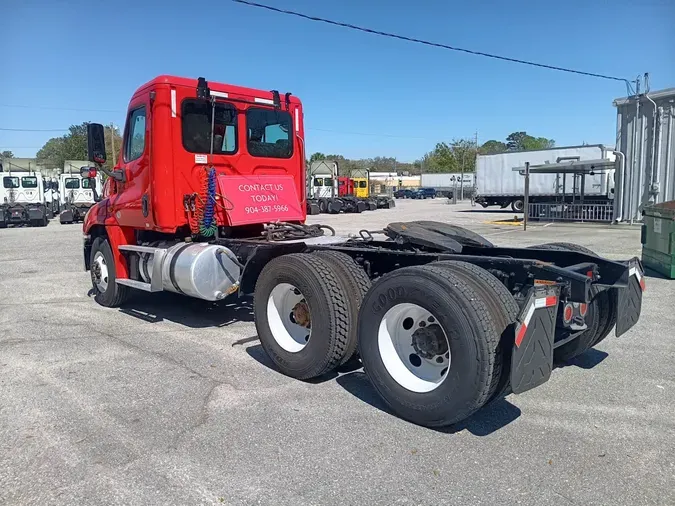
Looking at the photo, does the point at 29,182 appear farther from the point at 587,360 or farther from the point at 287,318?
the point at 587,360

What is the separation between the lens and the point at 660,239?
9.94m

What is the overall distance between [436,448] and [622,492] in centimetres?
107

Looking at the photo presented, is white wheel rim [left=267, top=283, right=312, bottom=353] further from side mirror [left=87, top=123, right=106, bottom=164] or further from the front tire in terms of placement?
side mirror [left=87, top=123, right=106, bottom=164]

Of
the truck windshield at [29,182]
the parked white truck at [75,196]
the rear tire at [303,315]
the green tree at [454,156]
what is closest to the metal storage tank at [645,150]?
the rear tire at [303,315]

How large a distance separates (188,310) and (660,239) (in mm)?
8185

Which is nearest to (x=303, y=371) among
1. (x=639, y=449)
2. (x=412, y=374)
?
(x=412, y=374)

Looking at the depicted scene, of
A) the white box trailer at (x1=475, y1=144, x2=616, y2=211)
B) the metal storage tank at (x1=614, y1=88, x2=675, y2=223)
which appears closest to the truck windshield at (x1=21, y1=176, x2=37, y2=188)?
the white box trailer at (x1=475, y1=144, x2=616, y2=211)

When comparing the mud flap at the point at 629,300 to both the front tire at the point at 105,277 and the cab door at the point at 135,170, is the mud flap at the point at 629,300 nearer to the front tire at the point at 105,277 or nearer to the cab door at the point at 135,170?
the cab door at the point at 135,170

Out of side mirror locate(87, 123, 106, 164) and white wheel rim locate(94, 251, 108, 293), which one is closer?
side mirror locate(87, 123, 106, 164)

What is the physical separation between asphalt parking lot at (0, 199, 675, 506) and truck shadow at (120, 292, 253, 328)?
89 cm

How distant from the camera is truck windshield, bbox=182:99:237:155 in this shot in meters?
6.79

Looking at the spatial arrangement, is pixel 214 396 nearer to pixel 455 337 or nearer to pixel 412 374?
pixel 412 374

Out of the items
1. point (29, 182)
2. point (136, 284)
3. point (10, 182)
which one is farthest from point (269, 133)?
point (29, 182)

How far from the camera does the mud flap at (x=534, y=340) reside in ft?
11.0
